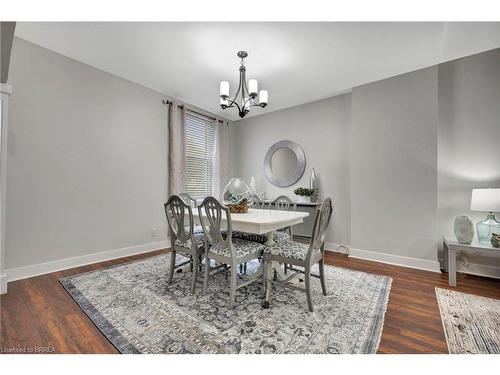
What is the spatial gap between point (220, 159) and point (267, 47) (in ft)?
8.67

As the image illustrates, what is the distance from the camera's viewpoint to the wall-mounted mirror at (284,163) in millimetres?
4199

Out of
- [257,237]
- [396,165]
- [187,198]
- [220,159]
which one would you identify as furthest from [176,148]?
[396,165]

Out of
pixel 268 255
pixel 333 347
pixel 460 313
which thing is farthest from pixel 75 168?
pixel 460 313

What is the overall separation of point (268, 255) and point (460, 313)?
63.6 inches

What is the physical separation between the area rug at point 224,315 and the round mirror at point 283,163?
2266 mm

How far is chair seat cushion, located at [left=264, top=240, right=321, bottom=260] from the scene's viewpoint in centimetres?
189

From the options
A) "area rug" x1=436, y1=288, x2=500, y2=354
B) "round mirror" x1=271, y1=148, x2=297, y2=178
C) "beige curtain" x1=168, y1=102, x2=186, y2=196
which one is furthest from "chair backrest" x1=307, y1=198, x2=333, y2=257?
"beige curtain" x1=168, y1=102, x2=186, y2=196

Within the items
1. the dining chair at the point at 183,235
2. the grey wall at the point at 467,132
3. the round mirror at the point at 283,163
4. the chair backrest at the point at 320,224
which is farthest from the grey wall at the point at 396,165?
the dining chair at the point at 183,235

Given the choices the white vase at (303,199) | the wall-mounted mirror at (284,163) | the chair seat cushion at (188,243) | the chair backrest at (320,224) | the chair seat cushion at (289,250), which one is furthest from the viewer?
the wall-mounted mirror at (284,163)

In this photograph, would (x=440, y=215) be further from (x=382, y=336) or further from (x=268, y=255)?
(x=268, y=255)

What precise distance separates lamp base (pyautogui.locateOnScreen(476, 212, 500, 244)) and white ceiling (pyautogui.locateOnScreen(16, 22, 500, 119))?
1.89 meters

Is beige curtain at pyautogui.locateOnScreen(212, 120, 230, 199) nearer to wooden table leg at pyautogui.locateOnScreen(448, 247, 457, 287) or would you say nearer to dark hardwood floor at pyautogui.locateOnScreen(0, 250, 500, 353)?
dark hardwood floor at pyautogui.locateOnScreen(0, 250, 500, 353)

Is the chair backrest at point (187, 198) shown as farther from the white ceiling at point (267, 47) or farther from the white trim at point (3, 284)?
the white trim at point (3, 284)
